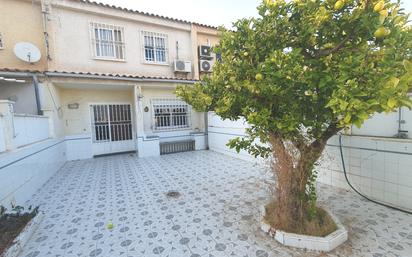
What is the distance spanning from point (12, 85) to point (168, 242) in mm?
7978

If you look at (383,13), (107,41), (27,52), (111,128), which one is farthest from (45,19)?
(383,13)

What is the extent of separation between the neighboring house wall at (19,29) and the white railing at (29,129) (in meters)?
3.02

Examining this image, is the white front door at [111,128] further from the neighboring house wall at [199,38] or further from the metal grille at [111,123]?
the neighboring house wall at [199,38]

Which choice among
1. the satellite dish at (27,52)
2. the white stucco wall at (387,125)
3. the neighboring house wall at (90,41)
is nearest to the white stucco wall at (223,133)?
the neighboring house wall at (90,41)

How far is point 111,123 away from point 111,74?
7.40 feet

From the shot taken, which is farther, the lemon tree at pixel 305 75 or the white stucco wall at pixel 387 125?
the white stucco wall at pixel 387 125

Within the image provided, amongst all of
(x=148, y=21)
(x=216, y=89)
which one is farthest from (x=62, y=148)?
(x=216, y=89)

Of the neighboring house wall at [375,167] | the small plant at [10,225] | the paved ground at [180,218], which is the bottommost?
the paved ground at [180,218]

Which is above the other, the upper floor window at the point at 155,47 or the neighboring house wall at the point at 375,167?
the upper floor window at the point at 155,47

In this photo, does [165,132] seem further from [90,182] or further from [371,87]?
[371,87]

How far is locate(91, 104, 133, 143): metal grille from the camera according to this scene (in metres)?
8.96

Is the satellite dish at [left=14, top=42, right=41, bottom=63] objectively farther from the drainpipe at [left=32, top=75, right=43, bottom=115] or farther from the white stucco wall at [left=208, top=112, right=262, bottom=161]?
the white stucco wall at [left=208, top=112, right=262, bottom=161]

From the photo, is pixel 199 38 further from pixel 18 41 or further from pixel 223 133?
pixel 18 41

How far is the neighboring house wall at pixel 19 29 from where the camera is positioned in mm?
7324
